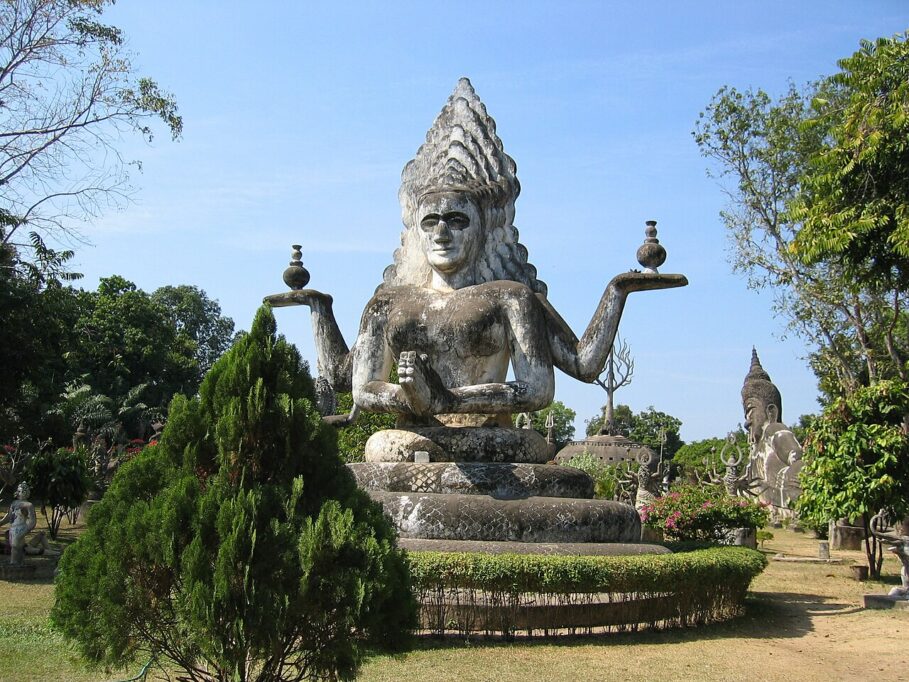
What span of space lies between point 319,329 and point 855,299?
1513 centimetres

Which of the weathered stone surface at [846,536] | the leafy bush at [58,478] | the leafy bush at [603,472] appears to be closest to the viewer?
Result: the leafy bush at [58,478]

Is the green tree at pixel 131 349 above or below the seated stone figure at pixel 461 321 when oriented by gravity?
above

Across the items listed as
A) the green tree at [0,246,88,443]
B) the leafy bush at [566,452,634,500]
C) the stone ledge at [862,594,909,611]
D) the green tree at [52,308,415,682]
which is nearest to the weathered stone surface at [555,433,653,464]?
the leafy bush at [566,452,634,500]

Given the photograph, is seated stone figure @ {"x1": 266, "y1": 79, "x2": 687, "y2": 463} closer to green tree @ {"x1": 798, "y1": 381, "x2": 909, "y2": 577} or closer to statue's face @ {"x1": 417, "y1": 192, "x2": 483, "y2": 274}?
statue's face @ {"x1": 417, "y1": 192, "x2": 483, "y2": 274}

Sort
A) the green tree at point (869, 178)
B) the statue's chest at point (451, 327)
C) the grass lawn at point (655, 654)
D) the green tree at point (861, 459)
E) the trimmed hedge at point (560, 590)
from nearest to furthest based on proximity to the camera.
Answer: the grass lawn at point (655, 654) → the trimmed hedge at point (560, 590) → the statue's chest at point (451, 327) → the green tree at point (869, 178) → the green tree at point (861, 459)

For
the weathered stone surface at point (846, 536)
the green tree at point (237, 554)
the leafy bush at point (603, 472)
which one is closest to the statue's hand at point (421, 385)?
the green tree at point (237, 554)

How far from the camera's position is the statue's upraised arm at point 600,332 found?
9469 millimetres

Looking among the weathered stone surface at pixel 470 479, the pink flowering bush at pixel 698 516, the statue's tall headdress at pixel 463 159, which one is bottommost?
the pink flowering bush at pixel 698 516

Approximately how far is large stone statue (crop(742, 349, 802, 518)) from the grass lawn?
18159 mm

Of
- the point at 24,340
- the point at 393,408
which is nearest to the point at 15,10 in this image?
the point at 24,340

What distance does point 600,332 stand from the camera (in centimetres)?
951

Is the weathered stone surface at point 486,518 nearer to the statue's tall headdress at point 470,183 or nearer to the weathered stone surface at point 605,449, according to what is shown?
the statue's tall headdress at point 470,183

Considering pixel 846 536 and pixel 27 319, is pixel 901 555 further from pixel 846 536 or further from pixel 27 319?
pixel 27 319

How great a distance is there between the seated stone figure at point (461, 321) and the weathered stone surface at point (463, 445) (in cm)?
1
